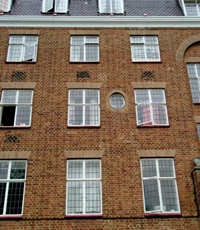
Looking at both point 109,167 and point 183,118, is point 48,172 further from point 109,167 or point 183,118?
point 183,118

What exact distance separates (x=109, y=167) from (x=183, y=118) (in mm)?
4667

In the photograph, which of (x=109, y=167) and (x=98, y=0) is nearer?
(x=109, y=167)

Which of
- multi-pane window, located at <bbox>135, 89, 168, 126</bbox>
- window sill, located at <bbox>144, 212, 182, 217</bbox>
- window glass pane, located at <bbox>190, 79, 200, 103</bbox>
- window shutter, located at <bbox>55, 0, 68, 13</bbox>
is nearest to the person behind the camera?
window sill, located at <bbox>144, 212, 182, 217</bbox>

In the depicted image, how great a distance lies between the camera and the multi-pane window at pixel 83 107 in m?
16.5

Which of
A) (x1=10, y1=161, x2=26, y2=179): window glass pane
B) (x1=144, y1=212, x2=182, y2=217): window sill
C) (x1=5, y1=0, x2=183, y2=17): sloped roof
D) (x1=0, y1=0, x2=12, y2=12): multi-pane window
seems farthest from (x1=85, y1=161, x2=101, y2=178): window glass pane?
(x1=0, y1=0, x2=12, y2=12): multi-pane window

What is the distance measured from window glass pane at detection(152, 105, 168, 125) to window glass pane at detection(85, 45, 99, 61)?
14.6 feet

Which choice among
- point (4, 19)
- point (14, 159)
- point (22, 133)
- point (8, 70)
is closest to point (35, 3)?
point (4, 19)

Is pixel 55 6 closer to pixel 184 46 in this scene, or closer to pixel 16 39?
pixel 16 39

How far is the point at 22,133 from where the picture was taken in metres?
15.9

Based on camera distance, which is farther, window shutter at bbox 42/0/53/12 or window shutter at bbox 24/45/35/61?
window shutter at bbox 42/0/53/12

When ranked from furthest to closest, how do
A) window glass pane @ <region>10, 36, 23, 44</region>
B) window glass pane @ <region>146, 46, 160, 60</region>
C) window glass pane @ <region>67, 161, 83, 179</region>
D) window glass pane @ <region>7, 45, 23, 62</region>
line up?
window glass pane @ <region>10, 36, 23, 44</region>
window glass pane @ <region>146, 46, 160, 60</region>
window glass pane @ <region>7, 45, 23, 62</region>
window glass pane @ <region>67, 161, 83, 179</region>

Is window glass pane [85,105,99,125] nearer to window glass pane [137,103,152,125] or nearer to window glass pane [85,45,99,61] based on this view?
window glass pane [137,103,152,125]

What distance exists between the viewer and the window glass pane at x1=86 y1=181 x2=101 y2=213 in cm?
1442

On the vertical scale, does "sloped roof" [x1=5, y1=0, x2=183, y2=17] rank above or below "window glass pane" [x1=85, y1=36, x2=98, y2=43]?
above
